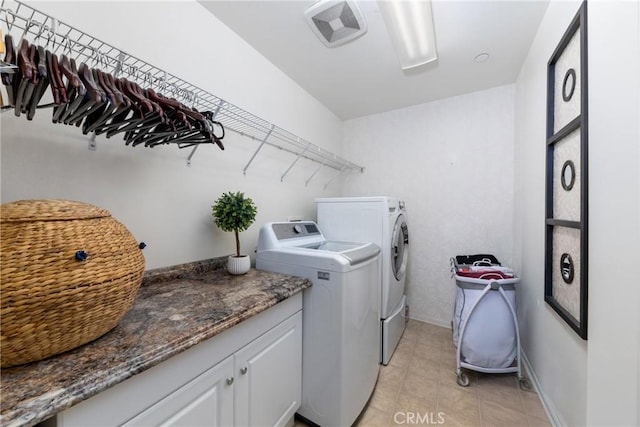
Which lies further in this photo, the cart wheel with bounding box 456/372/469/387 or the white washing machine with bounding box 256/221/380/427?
the cart wheel with bounding box 456/372/469/387

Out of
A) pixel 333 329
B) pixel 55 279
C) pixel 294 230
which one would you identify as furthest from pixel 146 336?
pixel 294 230

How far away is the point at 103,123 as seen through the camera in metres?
0.91

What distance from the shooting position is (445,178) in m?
2.75

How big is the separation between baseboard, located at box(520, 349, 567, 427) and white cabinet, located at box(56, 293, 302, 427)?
4.95 ft

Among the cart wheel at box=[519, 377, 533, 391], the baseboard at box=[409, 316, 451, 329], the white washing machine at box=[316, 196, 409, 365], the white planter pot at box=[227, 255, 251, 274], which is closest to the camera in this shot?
the white planter pot at box=[227, 255, 251, 274]

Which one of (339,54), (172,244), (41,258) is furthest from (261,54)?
(41,258)

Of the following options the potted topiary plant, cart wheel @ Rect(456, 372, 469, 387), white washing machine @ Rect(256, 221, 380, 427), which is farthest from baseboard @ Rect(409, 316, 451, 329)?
the potted topiary plant

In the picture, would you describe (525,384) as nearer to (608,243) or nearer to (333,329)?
(608,243)

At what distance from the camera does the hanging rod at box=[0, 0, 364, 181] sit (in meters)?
0.83

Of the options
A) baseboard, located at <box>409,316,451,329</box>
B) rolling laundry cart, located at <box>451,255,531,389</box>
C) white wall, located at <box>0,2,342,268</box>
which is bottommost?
baseboard, located at <box>409,316,451,329</box>

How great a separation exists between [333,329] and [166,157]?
1373 millimetres

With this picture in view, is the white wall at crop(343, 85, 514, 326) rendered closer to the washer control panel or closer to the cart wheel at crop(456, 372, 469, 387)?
the cart wheel at crop(456, 372, 469, 387)

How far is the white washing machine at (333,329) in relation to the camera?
1370 millimetres

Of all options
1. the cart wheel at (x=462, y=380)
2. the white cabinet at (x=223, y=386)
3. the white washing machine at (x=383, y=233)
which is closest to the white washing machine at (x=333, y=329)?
the white cabinet at (x=223, y=386)
